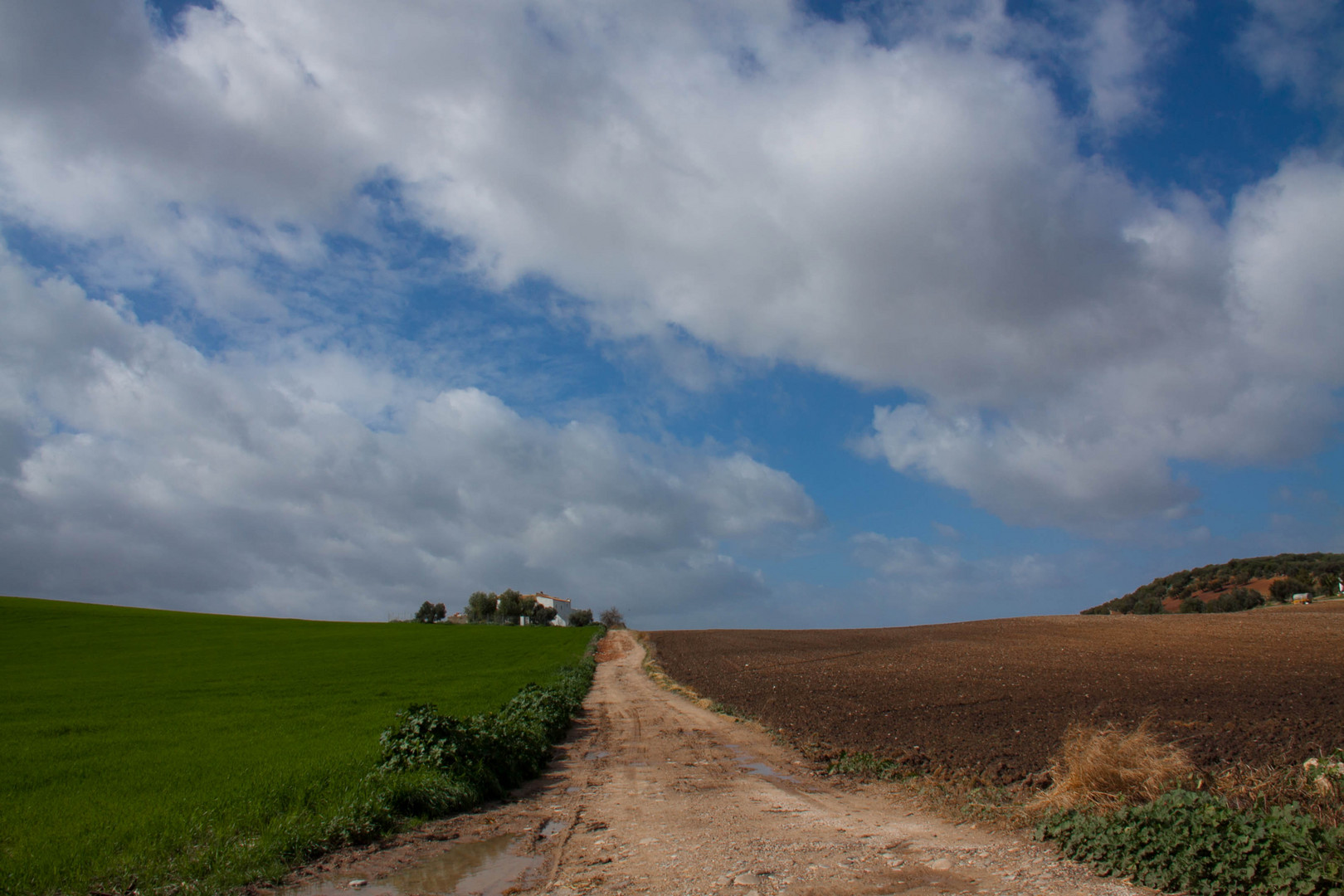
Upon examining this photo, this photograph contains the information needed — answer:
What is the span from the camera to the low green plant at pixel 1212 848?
20.3 feet

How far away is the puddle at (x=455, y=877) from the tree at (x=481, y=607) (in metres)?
147

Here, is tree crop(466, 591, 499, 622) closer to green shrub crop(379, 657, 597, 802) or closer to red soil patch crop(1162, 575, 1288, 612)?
red soil patch crop(1162, 575, 1288, 612)

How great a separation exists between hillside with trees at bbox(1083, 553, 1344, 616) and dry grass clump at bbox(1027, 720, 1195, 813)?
84727mm

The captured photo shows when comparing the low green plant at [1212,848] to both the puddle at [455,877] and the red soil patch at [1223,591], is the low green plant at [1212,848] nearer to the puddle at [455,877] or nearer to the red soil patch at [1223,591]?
the puddle at [455,877]

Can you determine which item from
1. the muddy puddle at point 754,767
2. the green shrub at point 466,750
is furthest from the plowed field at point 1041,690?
Result: the green shrub at point 466,750

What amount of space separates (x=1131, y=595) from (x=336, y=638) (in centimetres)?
11769

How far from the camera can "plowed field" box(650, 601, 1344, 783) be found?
14.6 m

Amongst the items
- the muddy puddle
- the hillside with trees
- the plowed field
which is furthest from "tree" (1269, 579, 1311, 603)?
the muddy puddle

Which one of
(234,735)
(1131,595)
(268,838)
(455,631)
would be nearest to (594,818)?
(268,838)

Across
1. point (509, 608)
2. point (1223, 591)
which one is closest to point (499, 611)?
point (509, 608)

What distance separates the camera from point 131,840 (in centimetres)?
850

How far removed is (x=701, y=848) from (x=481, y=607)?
490 feet

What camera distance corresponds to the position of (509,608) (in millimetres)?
150500

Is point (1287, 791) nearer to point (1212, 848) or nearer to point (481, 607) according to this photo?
point (1212, 848)
